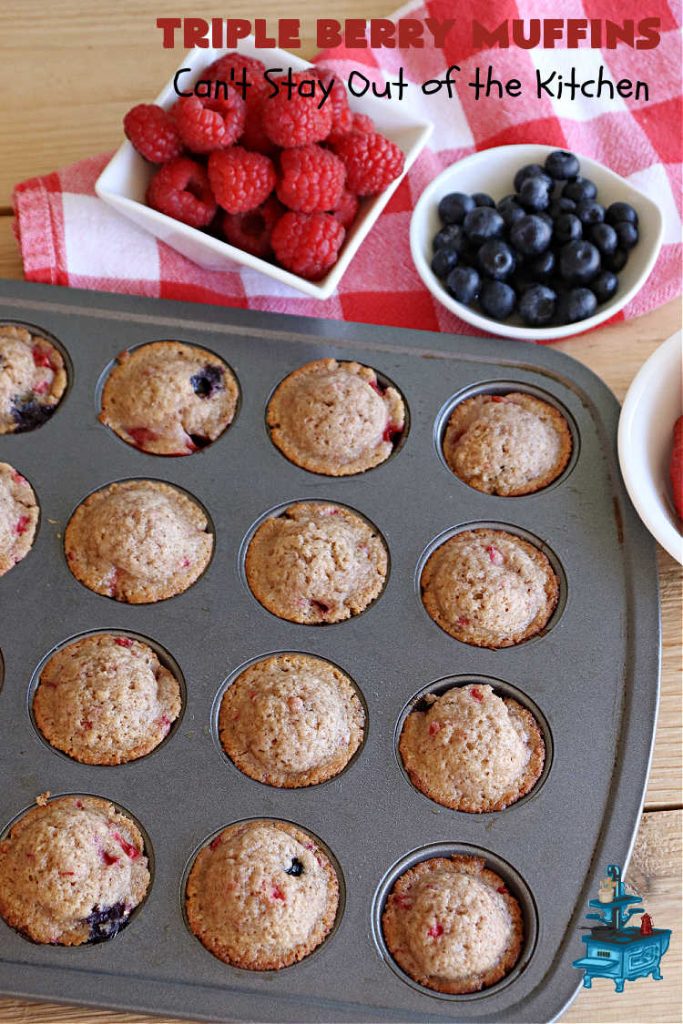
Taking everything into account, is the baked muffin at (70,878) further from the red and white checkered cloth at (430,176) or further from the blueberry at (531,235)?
the blueberry at (531,235)

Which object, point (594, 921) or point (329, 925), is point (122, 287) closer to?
point (329, 925)

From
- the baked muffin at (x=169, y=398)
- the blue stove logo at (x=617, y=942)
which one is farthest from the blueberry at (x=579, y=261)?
the blue stove logo at (x=617, y=942)

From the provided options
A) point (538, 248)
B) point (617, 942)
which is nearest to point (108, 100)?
point (538, 248)

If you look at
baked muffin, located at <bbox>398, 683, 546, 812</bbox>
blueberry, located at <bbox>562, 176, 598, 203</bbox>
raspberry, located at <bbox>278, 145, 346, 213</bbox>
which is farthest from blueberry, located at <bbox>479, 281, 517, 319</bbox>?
baked muffin, located at <bbox>398, 683, 546, 812</bbox>

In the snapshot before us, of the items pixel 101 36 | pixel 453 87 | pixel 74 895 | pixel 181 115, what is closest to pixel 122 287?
pixel 181 115

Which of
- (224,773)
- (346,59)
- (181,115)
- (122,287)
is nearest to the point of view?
(224,773)

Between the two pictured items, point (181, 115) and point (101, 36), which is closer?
point (181, 115)
